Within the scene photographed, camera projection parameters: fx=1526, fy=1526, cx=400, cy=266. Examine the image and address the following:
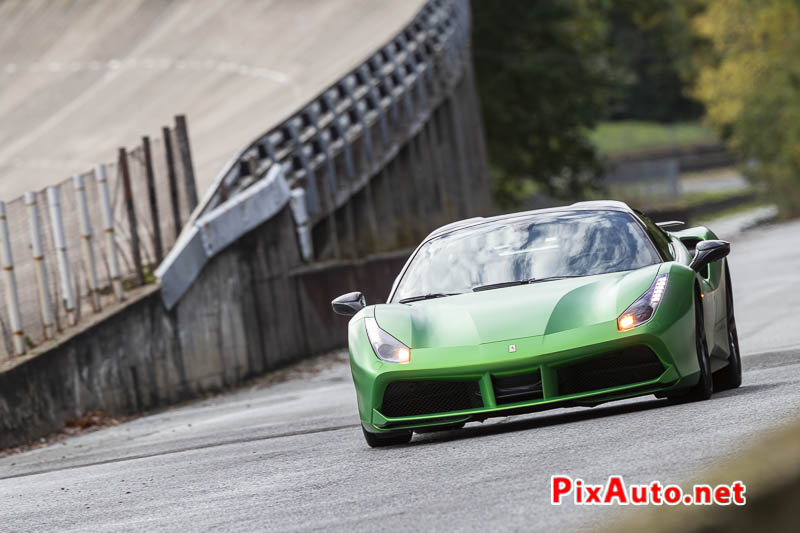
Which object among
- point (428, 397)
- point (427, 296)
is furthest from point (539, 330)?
point (427, 296)

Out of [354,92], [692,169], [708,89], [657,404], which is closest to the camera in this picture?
[657,404]

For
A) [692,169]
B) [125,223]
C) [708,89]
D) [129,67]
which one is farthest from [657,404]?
[692,169]

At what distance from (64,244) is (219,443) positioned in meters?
5.27

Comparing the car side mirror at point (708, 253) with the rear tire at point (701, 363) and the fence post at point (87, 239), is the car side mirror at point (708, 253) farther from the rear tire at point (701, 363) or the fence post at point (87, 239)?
the fence post at point (87, 239)

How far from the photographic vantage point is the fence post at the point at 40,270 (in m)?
15.1

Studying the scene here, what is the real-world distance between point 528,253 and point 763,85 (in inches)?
2232

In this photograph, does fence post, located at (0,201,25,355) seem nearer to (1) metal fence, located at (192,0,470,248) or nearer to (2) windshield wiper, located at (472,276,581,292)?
(1) metal fence, located at (192,0,470,248)

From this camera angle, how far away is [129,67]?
47.5 metres

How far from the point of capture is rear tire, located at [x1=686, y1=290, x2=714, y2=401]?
8.45m

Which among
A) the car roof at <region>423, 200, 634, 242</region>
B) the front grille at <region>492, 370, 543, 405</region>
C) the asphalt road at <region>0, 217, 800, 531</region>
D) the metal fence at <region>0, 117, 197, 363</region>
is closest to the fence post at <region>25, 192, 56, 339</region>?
the metal fence at <region>0, 117, 197, 363</region>

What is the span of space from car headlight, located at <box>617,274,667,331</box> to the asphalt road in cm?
51

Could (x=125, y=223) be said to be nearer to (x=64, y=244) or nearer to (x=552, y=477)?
(x=64, y=244)

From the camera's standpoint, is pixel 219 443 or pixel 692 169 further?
pixel 692 169

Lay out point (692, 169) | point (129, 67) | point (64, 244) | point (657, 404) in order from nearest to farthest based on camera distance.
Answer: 1. point (657, 404)
2. point (64, 244)
3. point (129, 67)
4. point (692, 169)
